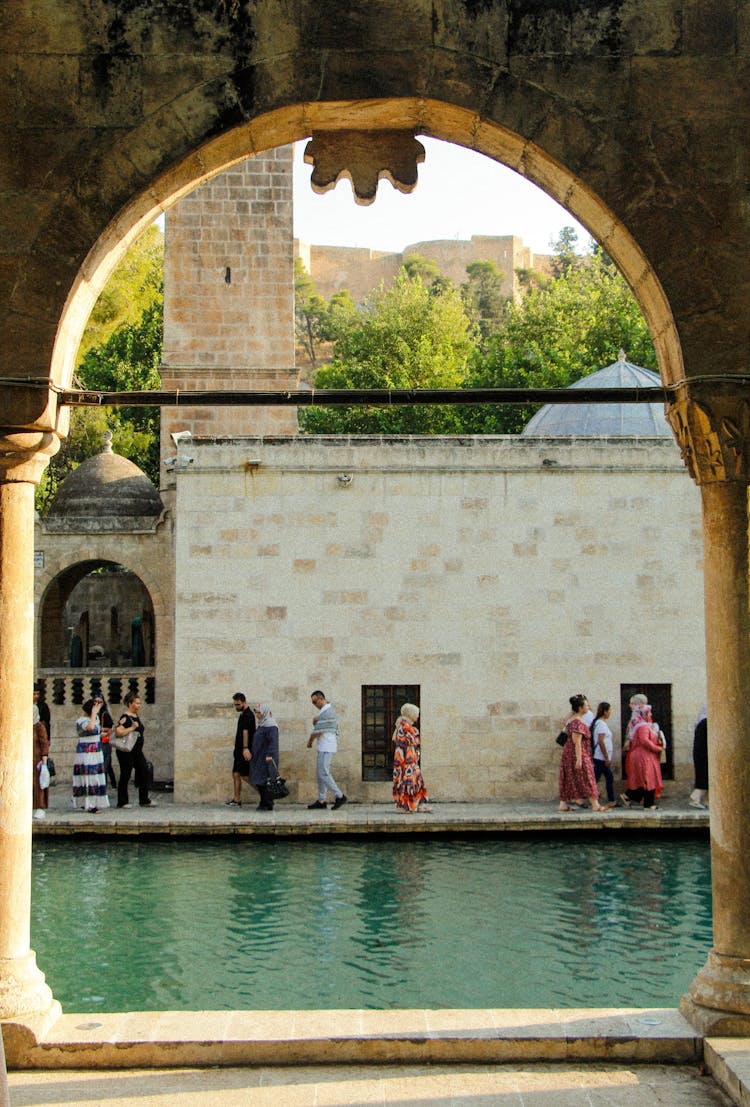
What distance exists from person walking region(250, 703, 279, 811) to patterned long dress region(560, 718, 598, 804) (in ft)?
11.2

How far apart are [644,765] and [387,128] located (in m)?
10.8

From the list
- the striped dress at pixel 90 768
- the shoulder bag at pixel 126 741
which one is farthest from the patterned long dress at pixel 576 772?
the striped dress at pixel 90 768

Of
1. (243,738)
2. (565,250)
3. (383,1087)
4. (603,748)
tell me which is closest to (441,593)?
(603,748)

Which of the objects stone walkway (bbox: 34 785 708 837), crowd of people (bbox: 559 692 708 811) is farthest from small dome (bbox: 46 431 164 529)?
crowd of people (bbox: 559 692 708 811)

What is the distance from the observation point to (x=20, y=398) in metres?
6.00

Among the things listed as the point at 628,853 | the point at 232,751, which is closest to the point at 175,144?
the point at 628,853

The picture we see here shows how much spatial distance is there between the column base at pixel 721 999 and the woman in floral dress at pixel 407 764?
9.02m

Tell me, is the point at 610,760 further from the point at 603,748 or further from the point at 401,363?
the point at 401,363

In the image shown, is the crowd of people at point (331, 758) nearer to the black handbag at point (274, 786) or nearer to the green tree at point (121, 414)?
the black handbag at point (274, 786)

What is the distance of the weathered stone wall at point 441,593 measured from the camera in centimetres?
1667

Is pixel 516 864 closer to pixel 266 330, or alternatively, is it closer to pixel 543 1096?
pixel 543 1096

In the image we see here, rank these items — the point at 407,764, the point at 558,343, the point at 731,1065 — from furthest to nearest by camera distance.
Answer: the point at 558,343 → the point at 407,764 → the point at 731,1065

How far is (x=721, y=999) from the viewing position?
5.86 meters

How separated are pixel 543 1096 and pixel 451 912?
5.67 meters
